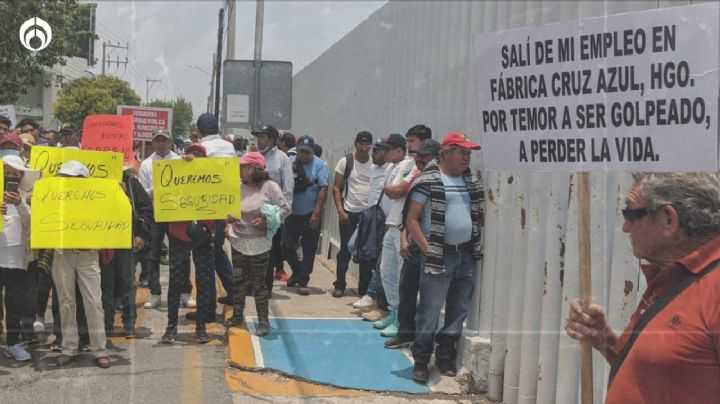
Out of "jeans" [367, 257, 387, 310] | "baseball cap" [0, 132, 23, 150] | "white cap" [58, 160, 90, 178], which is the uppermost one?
"baseball cap" [0, 132, 23, 150]

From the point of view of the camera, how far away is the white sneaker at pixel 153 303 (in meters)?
7.22

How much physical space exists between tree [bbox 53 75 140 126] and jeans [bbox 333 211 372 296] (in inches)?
313

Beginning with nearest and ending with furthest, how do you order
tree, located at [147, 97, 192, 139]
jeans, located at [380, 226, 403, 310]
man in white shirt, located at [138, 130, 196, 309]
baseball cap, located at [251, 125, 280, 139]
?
jeans, located at [380, 226, 403, 310]
man in white shirt, located at [138, 130, 196, 309]
baseball cap, located at [251, 125, 280, 139]
tree, located at [147, 97, 192, 139]

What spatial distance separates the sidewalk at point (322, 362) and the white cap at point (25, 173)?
206cm

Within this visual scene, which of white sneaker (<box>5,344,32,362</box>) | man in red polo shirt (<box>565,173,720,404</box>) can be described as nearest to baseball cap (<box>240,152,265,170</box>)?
white sneaker (<box>5,344,32,362</box>)

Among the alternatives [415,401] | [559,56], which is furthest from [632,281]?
[415,401]

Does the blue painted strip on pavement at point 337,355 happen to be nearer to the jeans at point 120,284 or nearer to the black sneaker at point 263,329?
the black sneaker at point 263,329

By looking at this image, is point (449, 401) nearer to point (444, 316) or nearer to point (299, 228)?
point (444, 316)

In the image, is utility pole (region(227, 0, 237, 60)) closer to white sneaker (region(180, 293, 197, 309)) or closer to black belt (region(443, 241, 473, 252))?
white sneaker (region(180, 293, 197, 309))

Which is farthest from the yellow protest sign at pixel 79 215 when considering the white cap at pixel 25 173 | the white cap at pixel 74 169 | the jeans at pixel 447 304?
the jeans at pixel 447 304

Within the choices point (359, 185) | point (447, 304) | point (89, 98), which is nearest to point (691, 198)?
point (447, 304)

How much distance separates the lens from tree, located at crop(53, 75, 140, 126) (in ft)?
47.5

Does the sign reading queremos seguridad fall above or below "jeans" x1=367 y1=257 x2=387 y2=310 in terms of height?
above

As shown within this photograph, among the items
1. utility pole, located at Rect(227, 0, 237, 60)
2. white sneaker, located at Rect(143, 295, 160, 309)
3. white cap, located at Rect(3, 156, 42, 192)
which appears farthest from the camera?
utility pole, located at Rect(227, 0, 237, 60)
